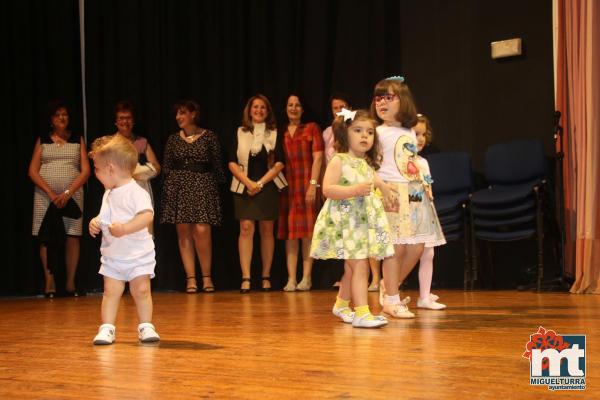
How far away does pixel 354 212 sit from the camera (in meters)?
3.49

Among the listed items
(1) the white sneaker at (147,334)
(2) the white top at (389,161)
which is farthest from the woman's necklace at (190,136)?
(1) the white sneaker at (147,334)

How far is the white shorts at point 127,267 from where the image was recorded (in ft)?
10.0

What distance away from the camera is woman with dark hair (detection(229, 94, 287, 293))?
253 inches

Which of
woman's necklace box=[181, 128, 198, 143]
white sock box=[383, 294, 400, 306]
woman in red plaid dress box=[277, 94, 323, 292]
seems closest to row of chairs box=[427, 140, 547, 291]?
woman in red plaid dress box=[277, 94, 323, 292]

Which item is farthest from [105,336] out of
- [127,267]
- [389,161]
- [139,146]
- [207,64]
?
[207,64]

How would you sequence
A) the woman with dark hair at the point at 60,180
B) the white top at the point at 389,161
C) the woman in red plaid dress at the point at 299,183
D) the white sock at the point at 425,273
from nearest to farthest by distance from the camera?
the white top at the point at 389,161 → the white sock at the point at 425,273 → the woman in red plaid dress at the point at 299,183 → the woman with dark hair at the point at 60,180

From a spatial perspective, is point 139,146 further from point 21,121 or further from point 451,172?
point 451,172

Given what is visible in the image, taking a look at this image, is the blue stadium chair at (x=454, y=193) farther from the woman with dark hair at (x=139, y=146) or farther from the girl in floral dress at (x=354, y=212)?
the girl in floral dress at (x=354, y=212)

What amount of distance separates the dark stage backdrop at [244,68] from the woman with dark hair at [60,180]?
0.37m

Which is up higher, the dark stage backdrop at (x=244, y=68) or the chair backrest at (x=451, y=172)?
the dark stage backdrop at (x=244, y=68)

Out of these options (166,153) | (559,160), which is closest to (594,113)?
(559,160)

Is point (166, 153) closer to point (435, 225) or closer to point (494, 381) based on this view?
point (435, 225)

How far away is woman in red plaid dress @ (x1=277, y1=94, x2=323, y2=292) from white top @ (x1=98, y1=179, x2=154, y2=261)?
329 cm

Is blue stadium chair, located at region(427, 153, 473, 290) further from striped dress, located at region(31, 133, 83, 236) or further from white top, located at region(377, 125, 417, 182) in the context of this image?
striped dress, located at region(31, 133, 83, 236)
